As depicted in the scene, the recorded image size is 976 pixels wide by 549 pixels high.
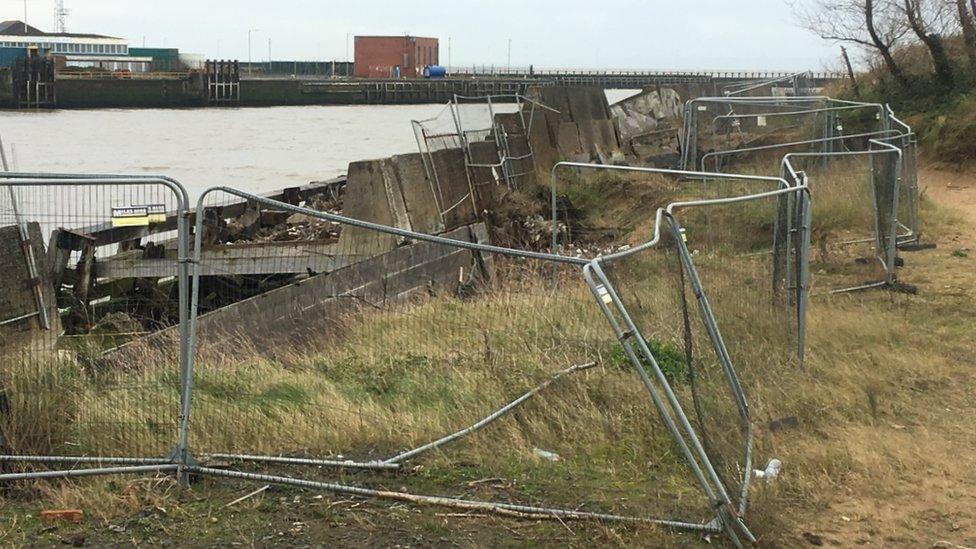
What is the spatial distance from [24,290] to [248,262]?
3.05m

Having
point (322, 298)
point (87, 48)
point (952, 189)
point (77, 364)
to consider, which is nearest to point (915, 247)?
point (952, 189)

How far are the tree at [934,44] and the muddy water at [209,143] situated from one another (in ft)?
44.9

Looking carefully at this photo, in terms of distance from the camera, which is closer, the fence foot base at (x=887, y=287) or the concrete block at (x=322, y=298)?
the concrete block at (x=322, y=298)

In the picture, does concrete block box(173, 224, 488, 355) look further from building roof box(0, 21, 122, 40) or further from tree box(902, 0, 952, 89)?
building roof box(0, 21, 122, 40)

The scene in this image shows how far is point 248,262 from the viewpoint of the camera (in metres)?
12.0

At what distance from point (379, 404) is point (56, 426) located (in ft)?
6.16

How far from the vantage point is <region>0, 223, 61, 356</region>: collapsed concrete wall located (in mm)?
8578

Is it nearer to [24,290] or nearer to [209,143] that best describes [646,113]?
[24,290]

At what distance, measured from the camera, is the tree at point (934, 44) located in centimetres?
2739

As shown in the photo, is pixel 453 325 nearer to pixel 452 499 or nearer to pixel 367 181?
pixel 452 499

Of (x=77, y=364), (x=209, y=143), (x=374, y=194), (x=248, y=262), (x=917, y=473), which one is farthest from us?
(x=209, y=143)

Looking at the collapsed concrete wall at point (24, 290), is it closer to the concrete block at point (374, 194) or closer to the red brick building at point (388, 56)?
the concrete block at point (374, 194)

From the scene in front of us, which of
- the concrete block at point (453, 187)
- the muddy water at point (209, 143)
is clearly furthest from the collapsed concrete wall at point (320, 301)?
the muddy water at point (209, 143)

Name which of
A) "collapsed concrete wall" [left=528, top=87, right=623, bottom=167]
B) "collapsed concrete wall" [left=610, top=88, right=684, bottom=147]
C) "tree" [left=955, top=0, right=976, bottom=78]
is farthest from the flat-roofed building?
"tree" [left=955, top=0, right=976, bottom=78]
